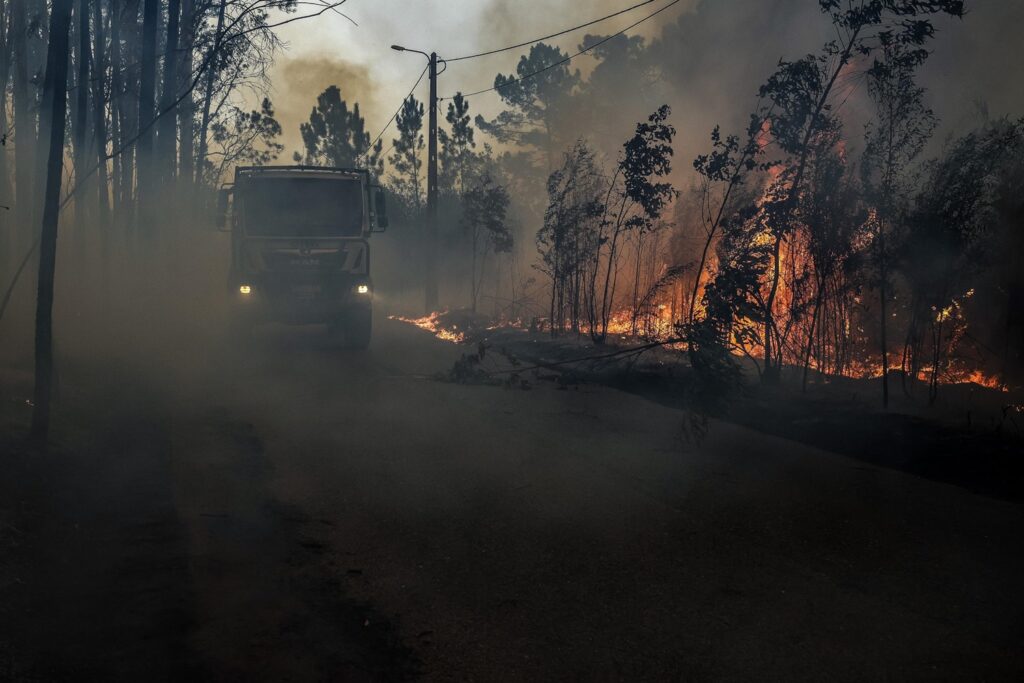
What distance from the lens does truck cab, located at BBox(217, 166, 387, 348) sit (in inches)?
714

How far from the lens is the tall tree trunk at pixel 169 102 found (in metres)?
25.4

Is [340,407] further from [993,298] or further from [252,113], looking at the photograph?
[252,113]

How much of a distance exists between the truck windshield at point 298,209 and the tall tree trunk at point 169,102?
4.98m

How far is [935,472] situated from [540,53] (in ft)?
182

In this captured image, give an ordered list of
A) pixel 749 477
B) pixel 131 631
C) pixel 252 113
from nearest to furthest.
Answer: pixel 131 631
pixel 749 477
pixel 252 113

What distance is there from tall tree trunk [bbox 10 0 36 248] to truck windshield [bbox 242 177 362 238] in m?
5.72

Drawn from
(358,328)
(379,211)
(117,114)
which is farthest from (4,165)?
(379,211)

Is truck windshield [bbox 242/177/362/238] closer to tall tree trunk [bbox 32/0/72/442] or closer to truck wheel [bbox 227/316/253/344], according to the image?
truck wheel [bbox 227/316/253/344]

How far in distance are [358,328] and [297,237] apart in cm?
243

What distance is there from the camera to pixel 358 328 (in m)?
19.4

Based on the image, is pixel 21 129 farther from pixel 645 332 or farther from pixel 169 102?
pixel 645 332

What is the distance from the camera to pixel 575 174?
24.6 metres

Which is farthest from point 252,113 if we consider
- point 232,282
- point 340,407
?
point 340,407

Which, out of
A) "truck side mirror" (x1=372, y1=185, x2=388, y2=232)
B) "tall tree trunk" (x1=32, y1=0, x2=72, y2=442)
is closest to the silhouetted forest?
"tall tree trunk" (x1=32, y1=0, x2=72, y2=442)
